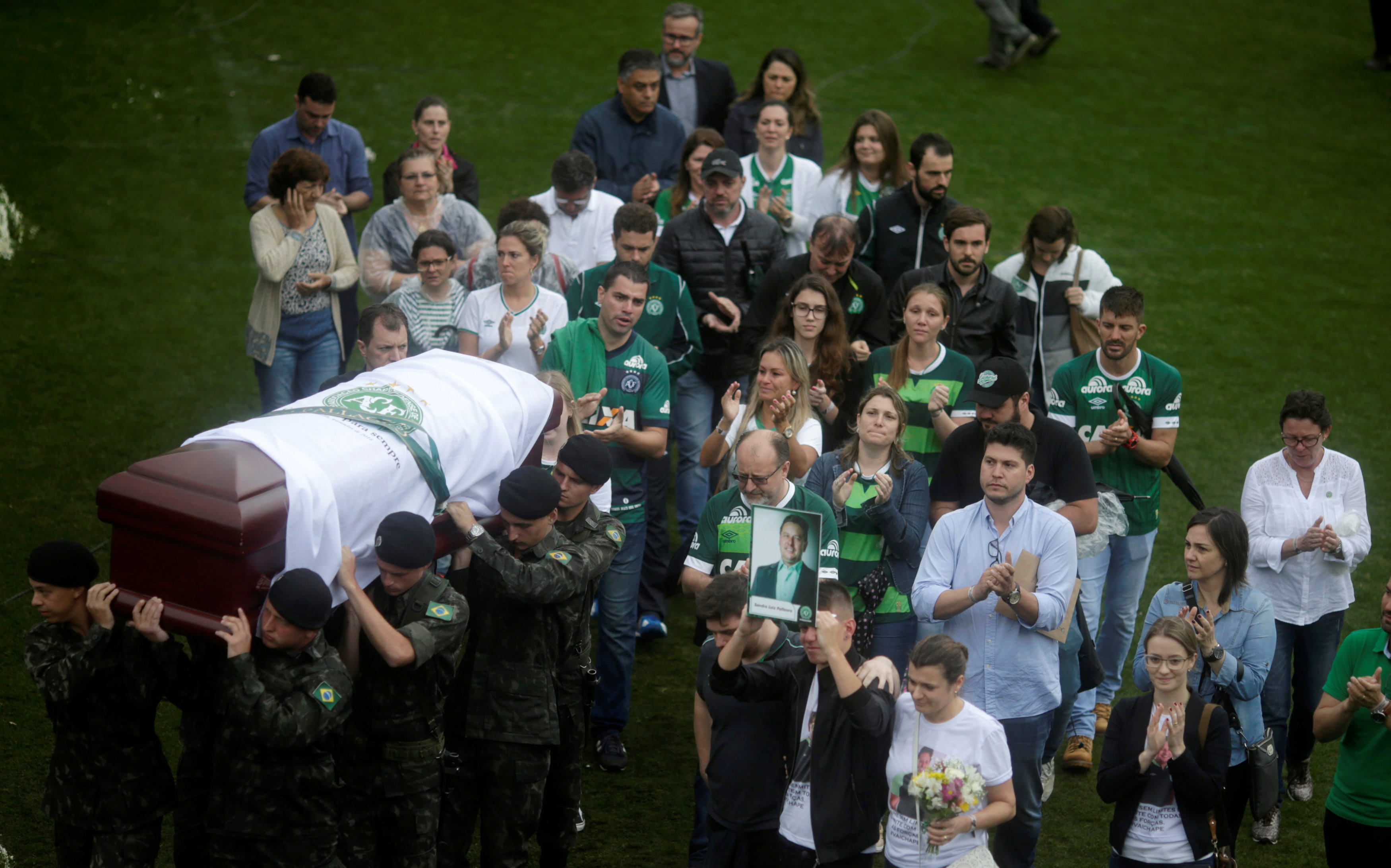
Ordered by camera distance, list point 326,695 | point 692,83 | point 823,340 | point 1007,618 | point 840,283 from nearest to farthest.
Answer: point 326,695, point 1007,618, point 823,340, point 840,283, point 692,83

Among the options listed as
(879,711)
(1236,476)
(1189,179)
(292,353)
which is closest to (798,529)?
(879,711)

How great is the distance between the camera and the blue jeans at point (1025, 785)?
464cm

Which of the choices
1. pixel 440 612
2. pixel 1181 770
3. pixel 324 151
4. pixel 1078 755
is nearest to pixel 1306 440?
pixel 1078 755

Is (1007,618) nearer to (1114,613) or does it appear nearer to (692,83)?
(1114,613)

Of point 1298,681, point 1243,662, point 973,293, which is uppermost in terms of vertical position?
point 973,293

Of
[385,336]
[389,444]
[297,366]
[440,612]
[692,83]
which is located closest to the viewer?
[440,612]

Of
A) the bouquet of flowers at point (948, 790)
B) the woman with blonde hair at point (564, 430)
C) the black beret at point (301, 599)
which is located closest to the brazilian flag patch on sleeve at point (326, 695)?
the black beret at point (301, 599)

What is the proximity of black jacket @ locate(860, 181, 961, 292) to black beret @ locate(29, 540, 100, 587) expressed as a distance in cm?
460

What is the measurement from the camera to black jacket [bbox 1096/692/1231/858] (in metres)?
4.21

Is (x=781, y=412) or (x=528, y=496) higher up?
(x=528, y=496)

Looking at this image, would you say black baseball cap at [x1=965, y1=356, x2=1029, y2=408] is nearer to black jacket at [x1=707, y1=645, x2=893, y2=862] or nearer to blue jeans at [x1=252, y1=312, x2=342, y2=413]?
black jacket at [x1=707, y1=645, x2=893, y2=862]

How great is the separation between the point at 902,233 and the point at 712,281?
116cm

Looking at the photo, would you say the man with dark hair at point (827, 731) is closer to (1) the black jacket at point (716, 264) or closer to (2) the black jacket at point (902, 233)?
(1) the black jacket at point (716, 264)

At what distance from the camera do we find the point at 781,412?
221 inches
